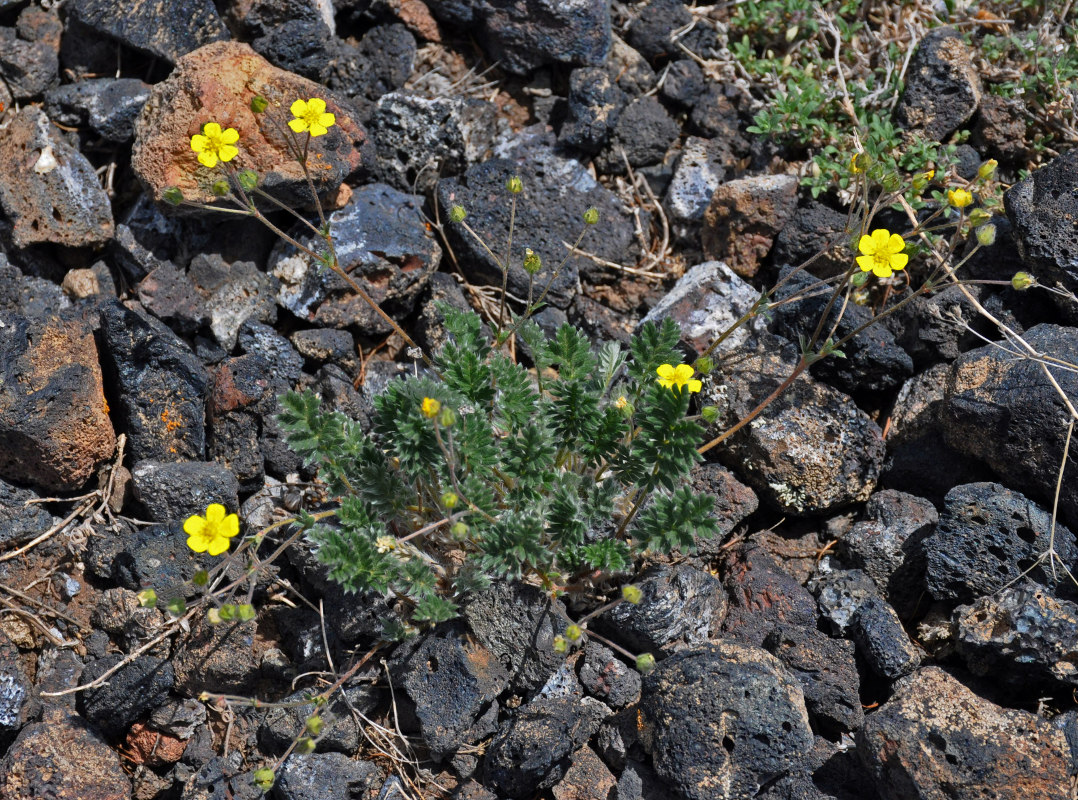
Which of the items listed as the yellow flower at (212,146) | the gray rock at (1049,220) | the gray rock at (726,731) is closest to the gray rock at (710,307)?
the gray rock at (1049,220)

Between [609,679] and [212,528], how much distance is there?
166 cm

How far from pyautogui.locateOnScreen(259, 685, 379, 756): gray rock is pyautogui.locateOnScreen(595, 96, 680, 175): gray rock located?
10.1 feet

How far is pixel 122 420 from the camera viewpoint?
13.5 feet

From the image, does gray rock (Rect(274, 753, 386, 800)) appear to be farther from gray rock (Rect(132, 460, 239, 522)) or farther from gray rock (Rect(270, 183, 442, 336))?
gray rock (Rect(270, 183, 442, 336))

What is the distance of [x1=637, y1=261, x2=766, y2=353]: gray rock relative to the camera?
4383 mm

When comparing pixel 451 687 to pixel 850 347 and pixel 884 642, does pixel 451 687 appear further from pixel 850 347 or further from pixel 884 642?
pixel 850 347

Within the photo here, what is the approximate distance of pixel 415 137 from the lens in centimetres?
480

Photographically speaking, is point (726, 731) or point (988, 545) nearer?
point (726, 731)

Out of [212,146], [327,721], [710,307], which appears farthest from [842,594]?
[212,146]

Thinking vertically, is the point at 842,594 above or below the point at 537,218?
below

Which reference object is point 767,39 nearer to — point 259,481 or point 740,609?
point 740,609

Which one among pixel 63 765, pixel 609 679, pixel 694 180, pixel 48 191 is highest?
pixel 694 180

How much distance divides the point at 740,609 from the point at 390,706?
1512mm

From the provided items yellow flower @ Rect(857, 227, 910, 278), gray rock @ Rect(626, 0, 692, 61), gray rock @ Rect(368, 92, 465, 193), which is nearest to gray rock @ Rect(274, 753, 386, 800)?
yellow flower @ Rect(857, 227, 910, 278)
